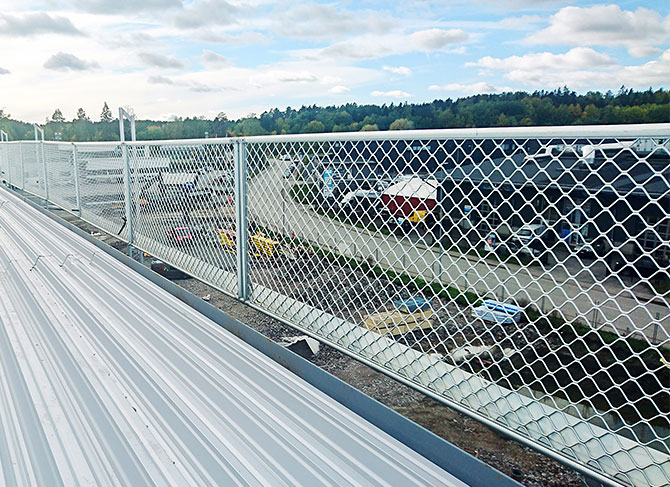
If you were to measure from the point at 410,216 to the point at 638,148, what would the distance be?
68 cm

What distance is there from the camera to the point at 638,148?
101cm

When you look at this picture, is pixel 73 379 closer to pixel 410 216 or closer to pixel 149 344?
pixel 149 344

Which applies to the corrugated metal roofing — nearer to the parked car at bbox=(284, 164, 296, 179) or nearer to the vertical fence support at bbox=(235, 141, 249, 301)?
the vertical fence support at bbox=(235, 141, 249, 301)

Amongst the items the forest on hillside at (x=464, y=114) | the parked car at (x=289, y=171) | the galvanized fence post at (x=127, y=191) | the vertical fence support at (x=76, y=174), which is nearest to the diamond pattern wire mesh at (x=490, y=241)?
the parked car at (x=289, y=171)

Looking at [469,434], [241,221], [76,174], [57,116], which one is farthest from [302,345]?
[57,116]

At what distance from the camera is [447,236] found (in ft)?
4.61

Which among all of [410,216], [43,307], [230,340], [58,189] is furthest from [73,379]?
[58,189]

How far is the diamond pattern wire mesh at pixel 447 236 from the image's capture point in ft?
3.45

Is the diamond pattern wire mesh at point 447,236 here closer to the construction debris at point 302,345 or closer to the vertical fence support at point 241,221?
the vertical fence support at point 241,221

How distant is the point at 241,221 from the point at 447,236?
1014mm

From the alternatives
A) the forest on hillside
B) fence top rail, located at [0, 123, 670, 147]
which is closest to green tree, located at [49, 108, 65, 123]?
the forest on hillside

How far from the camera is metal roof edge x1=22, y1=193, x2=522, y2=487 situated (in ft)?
3.63

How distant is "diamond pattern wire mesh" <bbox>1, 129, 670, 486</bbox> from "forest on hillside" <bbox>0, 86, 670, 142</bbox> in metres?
22.8

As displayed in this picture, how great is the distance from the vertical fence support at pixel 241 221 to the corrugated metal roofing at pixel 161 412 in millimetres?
238
